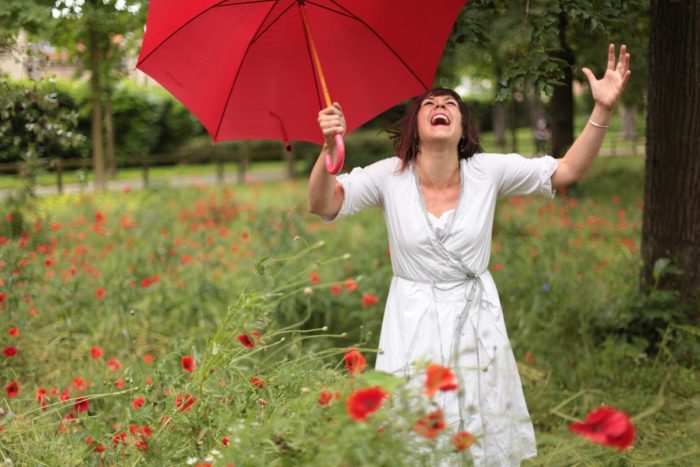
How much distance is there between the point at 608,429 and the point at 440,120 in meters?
1.43

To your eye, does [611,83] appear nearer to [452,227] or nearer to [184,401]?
[452,227]

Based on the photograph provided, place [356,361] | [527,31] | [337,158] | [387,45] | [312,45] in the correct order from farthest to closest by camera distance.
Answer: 1. [527,31]
2. [387,45]
3. [312,45]
4. [337,158]
5. [356,361]

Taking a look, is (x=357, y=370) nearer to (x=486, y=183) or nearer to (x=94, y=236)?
(x=486, y=183)

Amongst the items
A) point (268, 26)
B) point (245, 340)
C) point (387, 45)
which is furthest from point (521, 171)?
point (245, 340)

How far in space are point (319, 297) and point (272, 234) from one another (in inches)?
31.5

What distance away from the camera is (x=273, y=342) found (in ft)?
14.7

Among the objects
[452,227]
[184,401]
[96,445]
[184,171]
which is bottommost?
[96,445]

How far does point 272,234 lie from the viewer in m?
5.34

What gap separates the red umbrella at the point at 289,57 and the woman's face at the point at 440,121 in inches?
10.4

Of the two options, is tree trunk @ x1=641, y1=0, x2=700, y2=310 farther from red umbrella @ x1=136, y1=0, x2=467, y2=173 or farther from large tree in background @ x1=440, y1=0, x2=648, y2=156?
red umbrella @ x1=136, y1=0, x2=467, y2=173

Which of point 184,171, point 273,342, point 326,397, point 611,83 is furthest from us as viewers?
point 184,171

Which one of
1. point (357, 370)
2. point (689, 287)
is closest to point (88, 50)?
point (689, 287)

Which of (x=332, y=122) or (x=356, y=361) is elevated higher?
(x=332, y=122)

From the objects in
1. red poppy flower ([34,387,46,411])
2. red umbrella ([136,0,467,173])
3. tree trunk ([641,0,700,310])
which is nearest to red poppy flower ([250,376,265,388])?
red poppy flower ([34,387,46,411])
